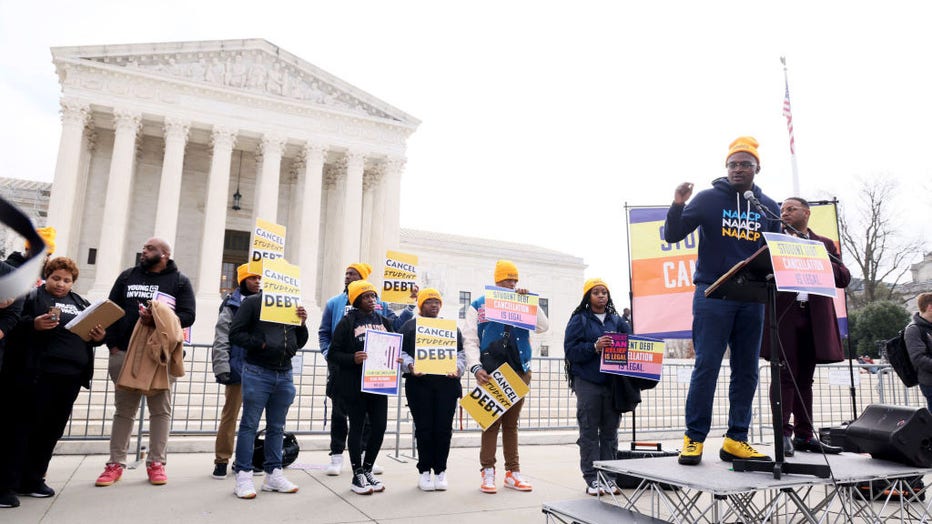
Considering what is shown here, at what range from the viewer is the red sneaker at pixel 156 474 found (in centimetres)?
574

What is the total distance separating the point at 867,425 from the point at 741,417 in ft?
4.46

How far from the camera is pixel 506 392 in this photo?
589 cm

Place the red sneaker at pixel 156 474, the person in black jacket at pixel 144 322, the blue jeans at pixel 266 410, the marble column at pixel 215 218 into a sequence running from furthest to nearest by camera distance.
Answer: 1. the marble column at pixel 215 218
2. the person in black jacket at pixel 144 322
3. the red sneaker at pixel 156 474
4. the blue jeans at pixel 266 410

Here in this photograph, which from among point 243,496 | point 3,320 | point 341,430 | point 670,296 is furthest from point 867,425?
point 3,320

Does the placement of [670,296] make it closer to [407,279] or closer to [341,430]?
[407,279]

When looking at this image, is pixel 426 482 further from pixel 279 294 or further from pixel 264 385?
pixel 279 294

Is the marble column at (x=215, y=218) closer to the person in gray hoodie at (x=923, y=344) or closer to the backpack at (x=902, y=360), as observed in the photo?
the backpack at (x=902, y=360)

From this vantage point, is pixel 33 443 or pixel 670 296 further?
pixel 670 296

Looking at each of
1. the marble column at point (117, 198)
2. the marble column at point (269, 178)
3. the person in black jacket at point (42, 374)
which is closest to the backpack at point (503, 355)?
→ the person in black jacket at point (42, 374)

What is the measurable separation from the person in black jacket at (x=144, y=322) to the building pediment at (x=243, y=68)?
24.9m

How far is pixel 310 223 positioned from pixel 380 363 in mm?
24496

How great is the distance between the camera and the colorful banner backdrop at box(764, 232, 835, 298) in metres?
3.53

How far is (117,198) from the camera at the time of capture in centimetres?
2595

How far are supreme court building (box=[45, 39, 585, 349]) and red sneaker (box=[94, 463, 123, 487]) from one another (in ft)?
67.1
